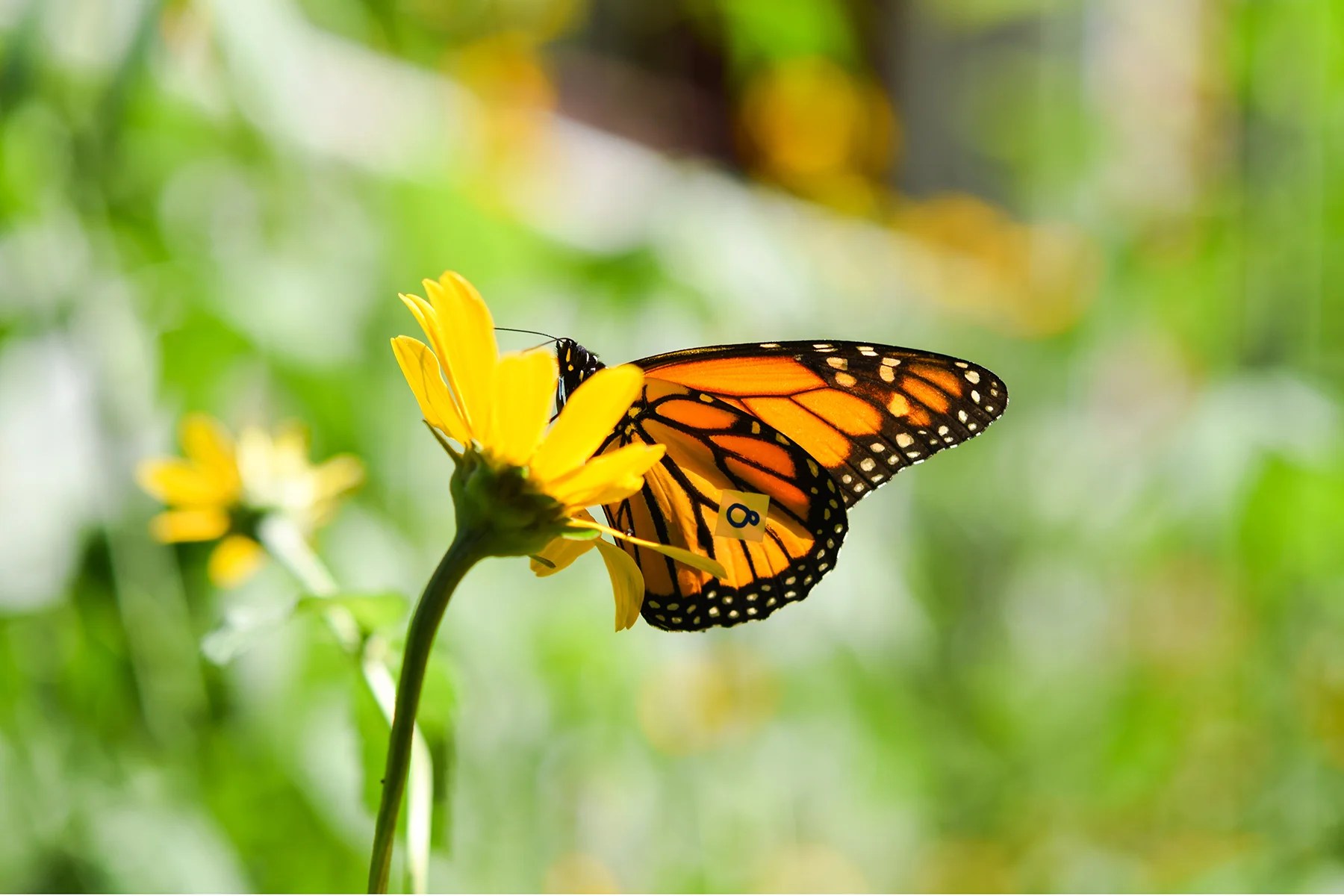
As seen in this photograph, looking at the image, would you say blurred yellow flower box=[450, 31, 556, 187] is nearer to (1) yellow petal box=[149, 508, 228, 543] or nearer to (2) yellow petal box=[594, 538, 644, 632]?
(1) yellow petal box=[149, 508, 228, 543]

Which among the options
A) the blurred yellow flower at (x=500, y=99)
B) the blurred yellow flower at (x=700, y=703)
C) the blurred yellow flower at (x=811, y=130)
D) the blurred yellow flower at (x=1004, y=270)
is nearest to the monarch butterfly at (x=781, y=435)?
the blurred yellow flower at (x=700, y=703)

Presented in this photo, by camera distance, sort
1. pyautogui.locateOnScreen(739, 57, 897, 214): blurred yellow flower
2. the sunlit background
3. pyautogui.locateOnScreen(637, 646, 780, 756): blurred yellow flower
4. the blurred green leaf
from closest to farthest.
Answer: the blurred green leaf
the sunlit background
pyautogui.locateOnScreen(637, 646, 780, 756): blurred yellow flower
pyautogui.locateOnScreen(739, 57, 897, 214): blurred yellow flower

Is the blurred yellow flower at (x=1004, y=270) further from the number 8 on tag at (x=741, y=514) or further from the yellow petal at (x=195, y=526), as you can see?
the yellow petal at (x=195, y=526)

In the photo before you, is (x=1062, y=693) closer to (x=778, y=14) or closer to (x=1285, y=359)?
(x=1285, y=359)

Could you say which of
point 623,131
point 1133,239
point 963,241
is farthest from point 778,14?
point 623,131

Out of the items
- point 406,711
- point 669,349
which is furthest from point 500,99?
point 406,711

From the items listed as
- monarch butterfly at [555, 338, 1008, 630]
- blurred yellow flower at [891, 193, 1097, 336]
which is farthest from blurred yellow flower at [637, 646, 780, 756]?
monarch butterfly at [555, 338, 1008, 630]
